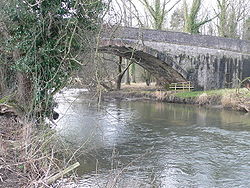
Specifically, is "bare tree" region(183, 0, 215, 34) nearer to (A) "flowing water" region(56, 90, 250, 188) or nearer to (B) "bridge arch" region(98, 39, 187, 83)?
(B) "bridge arch" region(98, 39, 187, 83)

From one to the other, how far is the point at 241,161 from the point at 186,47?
1181 centimetres

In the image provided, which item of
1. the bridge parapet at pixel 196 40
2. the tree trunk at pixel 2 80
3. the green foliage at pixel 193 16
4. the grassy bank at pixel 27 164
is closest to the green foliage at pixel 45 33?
the tree trunk at pixel 2 80

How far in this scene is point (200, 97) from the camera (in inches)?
634

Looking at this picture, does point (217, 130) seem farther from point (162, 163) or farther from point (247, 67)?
point (247, 67)

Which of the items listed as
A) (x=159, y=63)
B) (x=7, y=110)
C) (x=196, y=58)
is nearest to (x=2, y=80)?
(x=7, y=110)

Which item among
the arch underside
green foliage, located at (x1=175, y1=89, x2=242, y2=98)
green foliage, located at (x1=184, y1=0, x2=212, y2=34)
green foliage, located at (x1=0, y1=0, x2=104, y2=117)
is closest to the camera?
green foliage, located at (x1=0, y1=0, x2=104, y2=117)

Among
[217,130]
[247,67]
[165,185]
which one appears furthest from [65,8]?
[247,67]

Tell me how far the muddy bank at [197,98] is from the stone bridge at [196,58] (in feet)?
4.88

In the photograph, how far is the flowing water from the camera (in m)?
5.48

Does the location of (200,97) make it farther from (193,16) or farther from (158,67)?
(193,16)

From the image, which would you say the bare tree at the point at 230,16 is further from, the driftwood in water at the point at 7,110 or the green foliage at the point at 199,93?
the driftwood in water at the point at 7,110

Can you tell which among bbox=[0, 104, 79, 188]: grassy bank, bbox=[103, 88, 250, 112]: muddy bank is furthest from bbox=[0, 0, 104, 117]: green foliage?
bbox=[103, 88, 250, 112]: muddy bank

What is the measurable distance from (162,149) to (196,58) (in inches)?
451

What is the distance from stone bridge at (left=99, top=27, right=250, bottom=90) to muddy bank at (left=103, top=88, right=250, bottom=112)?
1488mm
